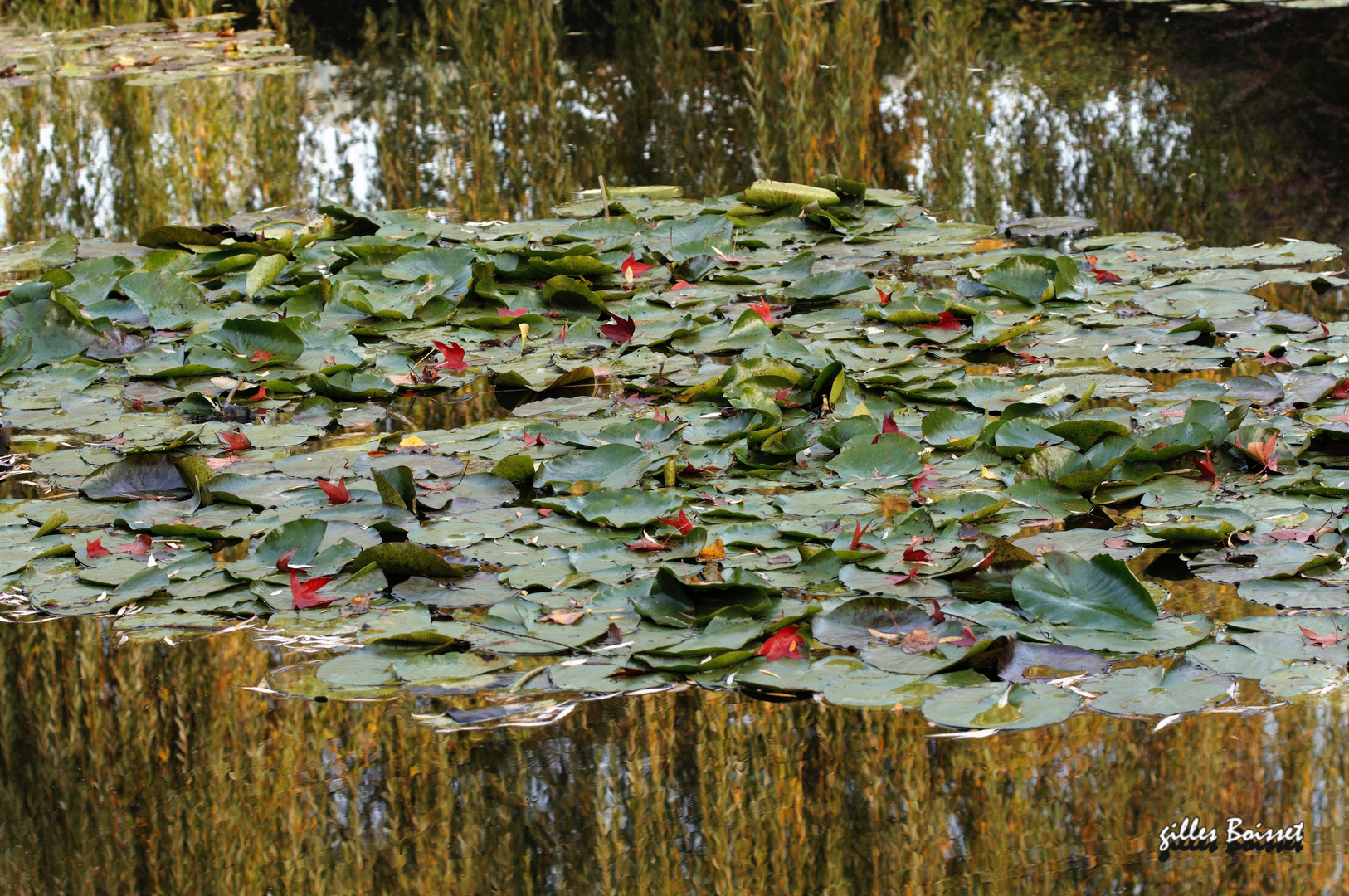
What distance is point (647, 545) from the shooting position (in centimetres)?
203

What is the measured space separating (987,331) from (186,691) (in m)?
1.76

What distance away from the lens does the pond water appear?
4.88ft

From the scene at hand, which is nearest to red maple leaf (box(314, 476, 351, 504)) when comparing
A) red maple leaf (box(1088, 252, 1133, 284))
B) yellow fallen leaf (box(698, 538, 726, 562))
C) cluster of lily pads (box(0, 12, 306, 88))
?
yellow fallen leaf (box(698, 538, 726, 562))

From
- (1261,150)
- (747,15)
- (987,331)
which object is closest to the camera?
(987,331)

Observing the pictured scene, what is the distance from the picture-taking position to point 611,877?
4.77ft

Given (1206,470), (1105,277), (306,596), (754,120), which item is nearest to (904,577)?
(1206,470)

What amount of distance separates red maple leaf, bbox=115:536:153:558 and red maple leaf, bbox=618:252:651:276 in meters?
1.55

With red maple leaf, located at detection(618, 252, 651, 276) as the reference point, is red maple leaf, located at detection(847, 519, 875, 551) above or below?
below

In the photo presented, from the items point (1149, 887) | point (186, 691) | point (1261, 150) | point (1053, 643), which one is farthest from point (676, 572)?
point (1261, 150)

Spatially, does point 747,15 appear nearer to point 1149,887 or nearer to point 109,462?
point 109,462

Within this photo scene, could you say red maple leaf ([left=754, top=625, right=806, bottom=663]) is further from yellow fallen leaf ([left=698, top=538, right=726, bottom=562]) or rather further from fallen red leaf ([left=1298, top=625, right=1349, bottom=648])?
fallen red leaf ([left=1298, top=625, right=1349, bottom=648])

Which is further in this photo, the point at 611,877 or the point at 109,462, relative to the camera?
the point at 109,462

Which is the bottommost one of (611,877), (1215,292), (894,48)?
(611,877)

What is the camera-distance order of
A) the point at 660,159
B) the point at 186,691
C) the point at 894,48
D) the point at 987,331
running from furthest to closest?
the point at 894,48 → the point at 660,159 → the point at 987,331 → the point at 186,691
